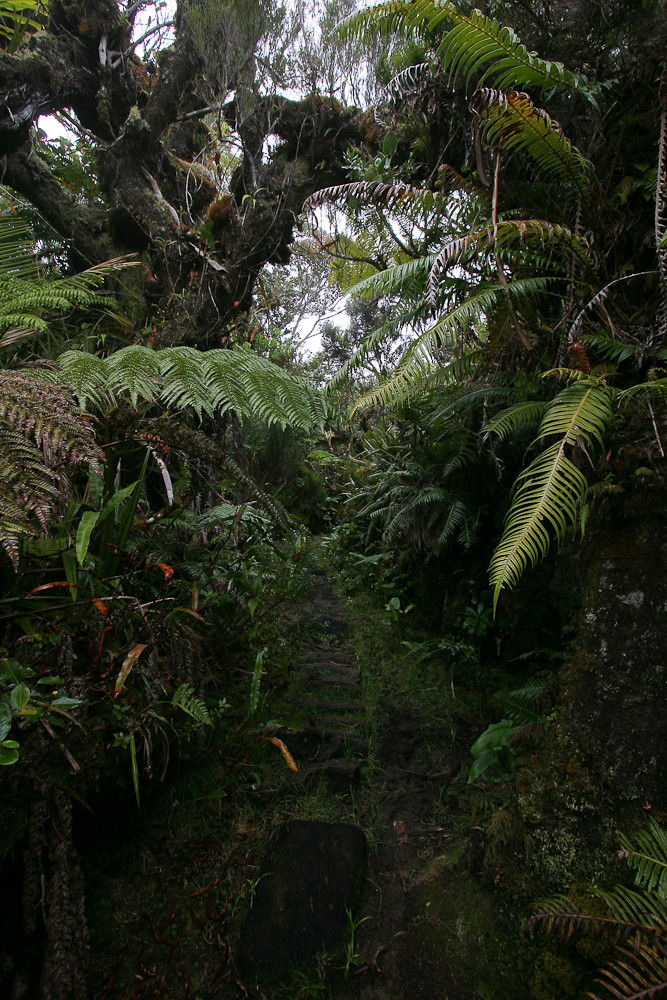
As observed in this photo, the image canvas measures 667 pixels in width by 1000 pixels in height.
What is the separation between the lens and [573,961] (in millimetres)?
1339

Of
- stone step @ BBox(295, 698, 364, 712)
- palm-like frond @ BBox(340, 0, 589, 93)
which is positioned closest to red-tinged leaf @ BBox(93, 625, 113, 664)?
stone step @ BBox(295, 698, 364, 712)

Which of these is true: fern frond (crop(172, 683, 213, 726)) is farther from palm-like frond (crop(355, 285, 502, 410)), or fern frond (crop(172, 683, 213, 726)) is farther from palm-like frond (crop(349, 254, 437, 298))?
palm-like frond (crop(349, 254, 437, 298))

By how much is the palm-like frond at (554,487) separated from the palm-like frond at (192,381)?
3.07 feet

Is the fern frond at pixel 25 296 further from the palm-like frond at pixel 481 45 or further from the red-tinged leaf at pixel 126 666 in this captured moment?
the palm-like frond at pixel 481 45

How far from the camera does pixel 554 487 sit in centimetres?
167

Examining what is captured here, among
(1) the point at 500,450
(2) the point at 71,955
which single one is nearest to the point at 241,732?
(2) the point at 71,955

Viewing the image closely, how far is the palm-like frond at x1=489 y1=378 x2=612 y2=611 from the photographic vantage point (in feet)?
5.30

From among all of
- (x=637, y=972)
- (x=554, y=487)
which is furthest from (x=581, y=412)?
(x=637, y=972)

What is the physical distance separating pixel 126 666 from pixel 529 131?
8.75 ft

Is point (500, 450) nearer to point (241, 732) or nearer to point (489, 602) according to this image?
point (489, 602)

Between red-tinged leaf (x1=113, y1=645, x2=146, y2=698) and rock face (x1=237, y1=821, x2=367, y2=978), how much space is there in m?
0.89

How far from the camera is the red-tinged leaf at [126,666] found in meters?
1.44

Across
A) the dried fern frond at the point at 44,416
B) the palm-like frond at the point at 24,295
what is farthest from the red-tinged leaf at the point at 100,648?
the palm-like frond at the point at 24,295

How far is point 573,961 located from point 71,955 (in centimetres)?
134
